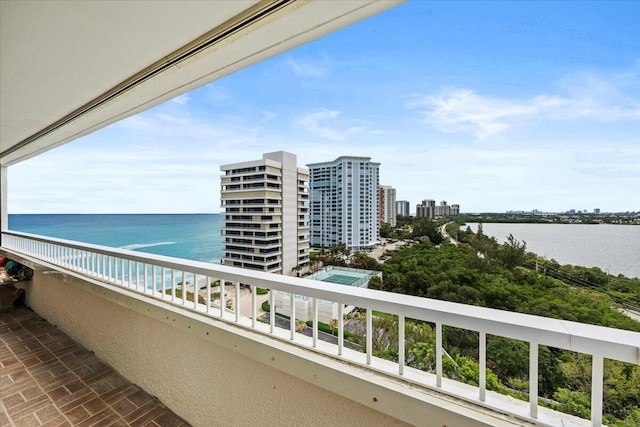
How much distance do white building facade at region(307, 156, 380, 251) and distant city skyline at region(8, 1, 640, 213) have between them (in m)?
0.24

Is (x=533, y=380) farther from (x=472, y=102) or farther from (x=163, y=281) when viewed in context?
(x=472, y=102)

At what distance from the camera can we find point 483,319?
2.67ft

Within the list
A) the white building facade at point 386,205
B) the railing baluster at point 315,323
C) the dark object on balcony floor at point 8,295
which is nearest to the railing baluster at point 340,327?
the railing baluster at point 315,323

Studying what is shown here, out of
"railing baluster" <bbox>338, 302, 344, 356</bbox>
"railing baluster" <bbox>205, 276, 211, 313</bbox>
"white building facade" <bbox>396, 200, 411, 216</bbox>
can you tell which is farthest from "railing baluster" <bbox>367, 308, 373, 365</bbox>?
"white building facade" <bbox>396, 200, 411, 216</bbox>

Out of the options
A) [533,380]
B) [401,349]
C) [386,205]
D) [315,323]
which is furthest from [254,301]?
[386,205]

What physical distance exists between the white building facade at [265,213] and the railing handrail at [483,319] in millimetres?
1133

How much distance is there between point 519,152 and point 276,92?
2.91 m

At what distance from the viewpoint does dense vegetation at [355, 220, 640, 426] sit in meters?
0.82

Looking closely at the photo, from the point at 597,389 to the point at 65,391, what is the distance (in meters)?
2.74

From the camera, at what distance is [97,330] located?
7.26ft

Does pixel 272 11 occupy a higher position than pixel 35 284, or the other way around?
pixel 272 11

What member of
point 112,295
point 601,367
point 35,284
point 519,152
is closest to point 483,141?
point 519,152

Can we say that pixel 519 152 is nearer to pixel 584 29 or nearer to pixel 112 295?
pixel 584 29

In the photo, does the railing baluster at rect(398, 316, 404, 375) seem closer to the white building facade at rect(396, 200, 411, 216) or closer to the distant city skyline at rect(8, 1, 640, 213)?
the distant city skyline at rect(8, 1, 640, 213)
